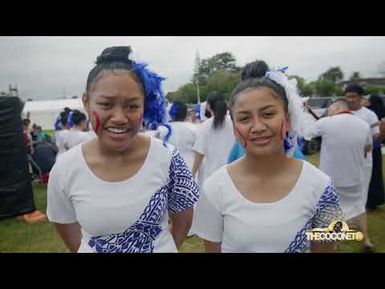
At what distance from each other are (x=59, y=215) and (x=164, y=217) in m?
0.35

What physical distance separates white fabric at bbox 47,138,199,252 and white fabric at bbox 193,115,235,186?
1482 mm

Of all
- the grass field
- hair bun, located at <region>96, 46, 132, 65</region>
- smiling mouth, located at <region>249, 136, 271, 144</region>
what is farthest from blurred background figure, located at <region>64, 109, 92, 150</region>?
smiling mouth, located at <region>249, 136, 271, 144</region>

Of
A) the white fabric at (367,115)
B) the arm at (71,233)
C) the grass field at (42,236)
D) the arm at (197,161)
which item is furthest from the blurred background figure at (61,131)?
the white fabric at (367,115)

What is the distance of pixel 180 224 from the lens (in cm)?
153

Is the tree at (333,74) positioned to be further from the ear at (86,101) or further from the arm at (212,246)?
the ear at (86,101)

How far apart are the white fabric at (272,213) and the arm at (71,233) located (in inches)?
19.9

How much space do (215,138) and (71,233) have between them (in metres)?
1.55

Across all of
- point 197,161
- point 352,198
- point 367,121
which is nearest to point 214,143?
point 197,161

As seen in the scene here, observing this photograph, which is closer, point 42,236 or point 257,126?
point 257,126

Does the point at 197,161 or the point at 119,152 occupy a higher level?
the point at 119,152

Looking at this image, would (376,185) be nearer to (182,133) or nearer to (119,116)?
(182,133)
